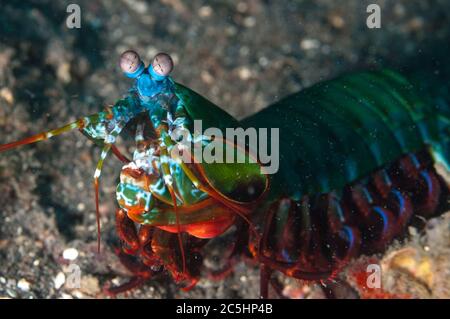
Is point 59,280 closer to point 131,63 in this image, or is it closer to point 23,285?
point 23,285

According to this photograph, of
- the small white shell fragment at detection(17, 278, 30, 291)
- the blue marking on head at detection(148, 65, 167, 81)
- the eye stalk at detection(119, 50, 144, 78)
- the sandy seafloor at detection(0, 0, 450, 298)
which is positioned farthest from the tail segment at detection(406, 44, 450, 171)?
the small white shell fragment at detection(17, 278, 30, 291)

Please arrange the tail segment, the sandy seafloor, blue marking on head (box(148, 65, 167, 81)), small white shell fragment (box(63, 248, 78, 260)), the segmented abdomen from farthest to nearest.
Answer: the tail segment < small white shell fragment (box(63, 248, 78, 260)) < the sandy seafloor < the segmented abdomen < blue marking on head (box(148, 65, 167, 81))

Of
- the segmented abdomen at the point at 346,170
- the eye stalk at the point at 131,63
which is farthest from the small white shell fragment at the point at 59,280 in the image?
the eye stalk at the point at 131,63

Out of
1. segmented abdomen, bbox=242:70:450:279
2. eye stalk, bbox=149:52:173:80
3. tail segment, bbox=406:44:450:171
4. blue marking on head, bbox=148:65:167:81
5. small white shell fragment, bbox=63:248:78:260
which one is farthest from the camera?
tail segment, bbox=406:44:450:171

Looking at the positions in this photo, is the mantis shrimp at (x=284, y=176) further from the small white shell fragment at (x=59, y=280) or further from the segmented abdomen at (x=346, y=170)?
the small white shell fragment at (x=59, y=280)

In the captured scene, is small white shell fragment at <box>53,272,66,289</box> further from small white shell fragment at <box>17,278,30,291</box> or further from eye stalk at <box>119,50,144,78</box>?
eye stalk at <box>119,50,144,78</box>

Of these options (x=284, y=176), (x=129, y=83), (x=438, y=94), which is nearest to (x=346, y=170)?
(x=284, y=176)

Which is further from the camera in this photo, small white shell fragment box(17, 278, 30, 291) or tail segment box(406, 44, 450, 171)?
tail segment box(406, 44, 450, 171)
